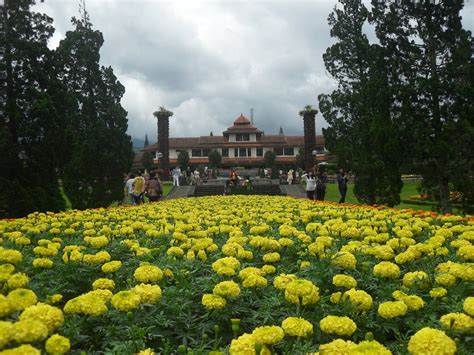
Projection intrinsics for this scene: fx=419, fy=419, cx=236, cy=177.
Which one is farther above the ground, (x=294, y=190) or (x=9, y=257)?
(x=9, y=257)

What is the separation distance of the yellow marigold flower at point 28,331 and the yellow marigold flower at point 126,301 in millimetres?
568

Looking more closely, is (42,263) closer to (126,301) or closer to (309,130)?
(126,301)

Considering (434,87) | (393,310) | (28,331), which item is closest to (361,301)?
(393,310)

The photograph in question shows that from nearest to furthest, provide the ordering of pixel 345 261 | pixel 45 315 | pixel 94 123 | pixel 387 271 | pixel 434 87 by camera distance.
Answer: pixel 45 315 → pixel 387 271 → pixel 345 261 → pixel 434 87 → pixel 94 123

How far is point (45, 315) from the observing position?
2.18m

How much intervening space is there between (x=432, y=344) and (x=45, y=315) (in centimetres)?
191

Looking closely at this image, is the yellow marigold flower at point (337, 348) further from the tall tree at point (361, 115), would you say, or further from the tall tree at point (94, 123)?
the tall tree at point (94, 123)

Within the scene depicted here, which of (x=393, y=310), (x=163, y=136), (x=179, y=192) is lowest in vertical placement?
(x=179, y=192)

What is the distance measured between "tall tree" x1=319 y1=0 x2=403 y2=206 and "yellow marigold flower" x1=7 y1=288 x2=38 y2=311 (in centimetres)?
1185

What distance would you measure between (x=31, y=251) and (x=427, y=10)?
13407 mm

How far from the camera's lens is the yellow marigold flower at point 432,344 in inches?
74.9

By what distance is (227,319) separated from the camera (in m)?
2.88

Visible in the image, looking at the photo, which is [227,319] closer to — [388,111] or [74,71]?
[388,111]

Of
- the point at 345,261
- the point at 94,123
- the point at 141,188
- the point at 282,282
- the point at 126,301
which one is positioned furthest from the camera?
the point at 94,123
